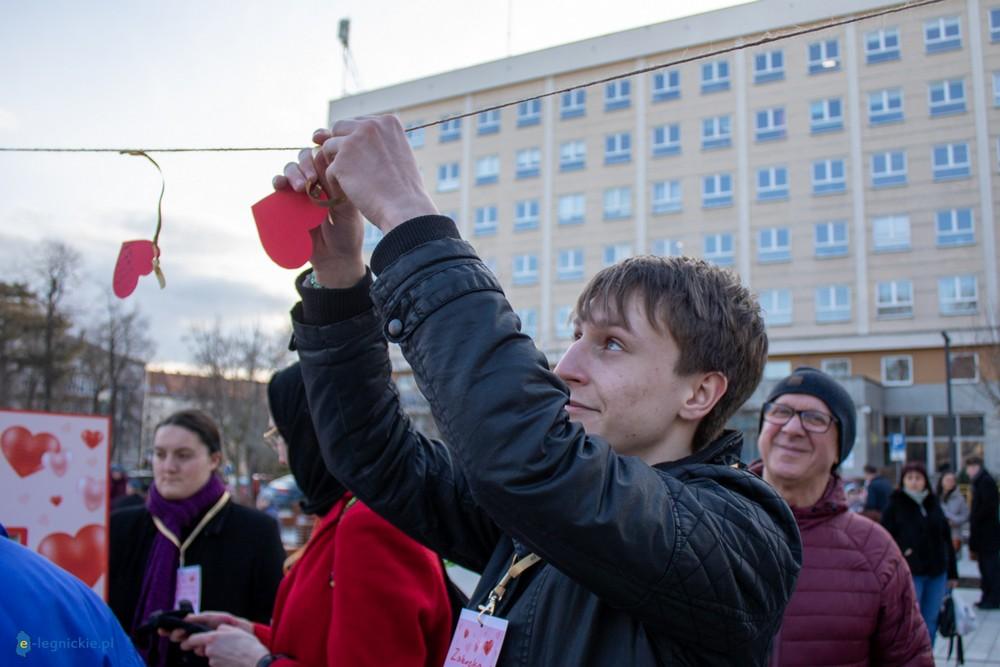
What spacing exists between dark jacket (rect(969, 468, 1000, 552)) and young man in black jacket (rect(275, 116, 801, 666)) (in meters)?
11.1

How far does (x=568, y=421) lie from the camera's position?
3.99ft

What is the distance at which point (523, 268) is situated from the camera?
3856cm

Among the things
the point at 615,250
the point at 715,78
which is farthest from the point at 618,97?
the point at 615,250

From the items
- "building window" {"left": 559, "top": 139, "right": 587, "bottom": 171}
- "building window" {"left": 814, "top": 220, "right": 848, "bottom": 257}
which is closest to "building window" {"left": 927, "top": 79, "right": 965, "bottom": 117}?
"building window" {"left": 814, "top": 220, "right": 848, "bottom": 257}

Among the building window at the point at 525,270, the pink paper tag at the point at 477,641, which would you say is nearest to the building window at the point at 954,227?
the building window at the point at 525,270

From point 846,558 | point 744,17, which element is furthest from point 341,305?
point 846,558

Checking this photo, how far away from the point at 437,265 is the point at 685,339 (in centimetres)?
51

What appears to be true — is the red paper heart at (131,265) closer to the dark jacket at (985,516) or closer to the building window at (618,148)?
the dark jacket at (985,516)

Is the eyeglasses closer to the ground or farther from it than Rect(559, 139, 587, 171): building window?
closer to the ground

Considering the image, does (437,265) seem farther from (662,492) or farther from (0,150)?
(0,150)

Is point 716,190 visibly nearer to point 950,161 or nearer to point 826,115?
point 826,115

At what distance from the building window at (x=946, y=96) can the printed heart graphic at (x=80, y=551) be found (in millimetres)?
29008

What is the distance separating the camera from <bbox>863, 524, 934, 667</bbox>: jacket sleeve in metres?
2.79

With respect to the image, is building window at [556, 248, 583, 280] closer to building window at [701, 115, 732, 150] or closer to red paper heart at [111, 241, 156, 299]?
building window at [701, 115, 732, 150]
